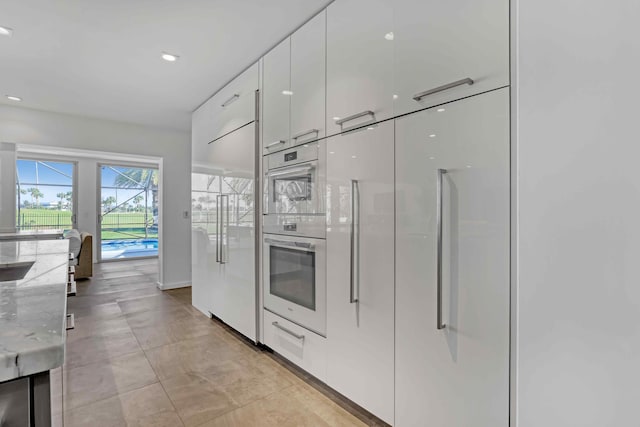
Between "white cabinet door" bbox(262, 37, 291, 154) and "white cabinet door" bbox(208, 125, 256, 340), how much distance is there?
9.4 inches

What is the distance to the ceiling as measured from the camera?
2049 millimetres

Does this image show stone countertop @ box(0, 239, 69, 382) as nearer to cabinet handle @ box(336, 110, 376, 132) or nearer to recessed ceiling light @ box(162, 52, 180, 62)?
cabinet handle @ box(336, 110, 376, 132)

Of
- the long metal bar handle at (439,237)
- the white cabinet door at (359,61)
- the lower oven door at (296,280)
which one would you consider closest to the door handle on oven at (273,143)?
the white cabinet door at (359,61)

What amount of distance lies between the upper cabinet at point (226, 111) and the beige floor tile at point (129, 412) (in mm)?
2207

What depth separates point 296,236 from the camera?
89.8 inches

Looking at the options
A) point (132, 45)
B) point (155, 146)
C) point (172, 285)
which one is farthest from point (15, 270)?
point (155, 146)

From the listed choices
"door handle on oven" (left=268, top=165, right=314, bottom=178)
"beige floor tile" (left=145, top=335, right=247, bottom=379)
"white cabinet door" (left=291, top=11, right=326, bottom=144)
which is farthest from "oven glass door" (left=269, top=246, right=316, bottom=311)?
"white cabinet door" (left=291, top=11, right=326, bottom=144)

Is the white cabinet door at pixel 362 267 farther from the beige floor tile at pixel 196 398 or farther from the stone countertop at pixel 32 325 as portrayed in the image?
the stone countertop at pixel 32 325

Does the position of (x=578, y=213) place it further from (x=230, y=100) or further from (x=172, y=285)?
(x=172, y=285)

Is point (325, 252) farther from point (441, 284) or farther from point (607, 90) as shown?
point (607, 90)

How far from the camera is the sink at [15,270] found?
1.49 m

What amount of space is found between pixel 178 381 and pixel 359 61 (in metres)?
2.43

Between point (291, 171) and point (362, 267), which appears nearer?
point (362, 267)

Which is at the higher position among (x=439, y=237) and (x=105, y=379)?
(x=439, y=237)
